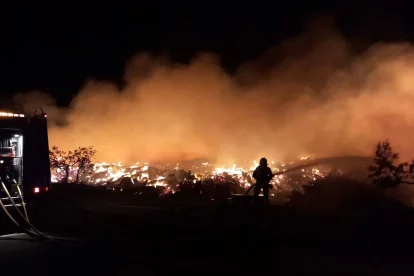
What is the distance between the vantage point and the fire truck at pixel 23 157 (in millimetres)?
9203

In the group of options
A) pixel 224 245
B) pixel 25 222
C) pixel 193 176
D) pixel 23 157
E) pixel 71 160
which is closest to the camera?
pixel 224 245

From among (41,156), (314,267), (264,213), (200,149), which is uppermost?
(200,149)

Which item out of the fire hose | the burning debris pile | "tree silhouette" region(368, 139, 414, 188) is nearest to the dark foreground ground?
the fire hose

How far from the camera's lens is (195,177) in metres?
28.2

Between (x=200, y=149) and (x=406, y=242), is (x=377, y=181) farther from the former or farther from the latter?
(x=200, y=149)

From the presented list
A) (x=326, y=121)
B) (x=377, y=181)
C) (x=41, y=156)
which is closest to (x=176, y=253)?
(x=41, y=156)

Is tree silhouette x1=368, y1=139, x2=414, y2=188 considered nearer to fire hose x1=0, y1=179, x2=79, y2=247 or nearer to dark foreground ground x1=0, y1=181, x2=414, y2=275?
dark foreground ground x1=0, y1=181, x2=414, y2=275

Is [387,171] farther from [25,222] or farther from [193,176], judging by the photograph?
[193,176]

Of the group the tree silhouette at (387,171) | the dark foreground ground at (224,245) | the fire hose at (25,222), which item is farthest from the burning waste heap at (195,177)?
the fire hose at (25,222)

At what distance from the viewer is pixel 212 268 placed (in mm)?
6465

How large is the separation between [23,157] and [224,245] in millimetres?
5058

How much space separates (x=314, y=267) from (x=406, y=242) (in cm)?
258

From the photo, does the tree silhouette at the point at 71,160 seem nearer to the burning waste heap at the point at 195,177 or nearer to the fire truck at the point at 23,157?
the burning waste heap at the point at 195,177

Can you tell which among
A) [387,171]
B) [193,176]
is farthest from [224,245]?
[193,176]
